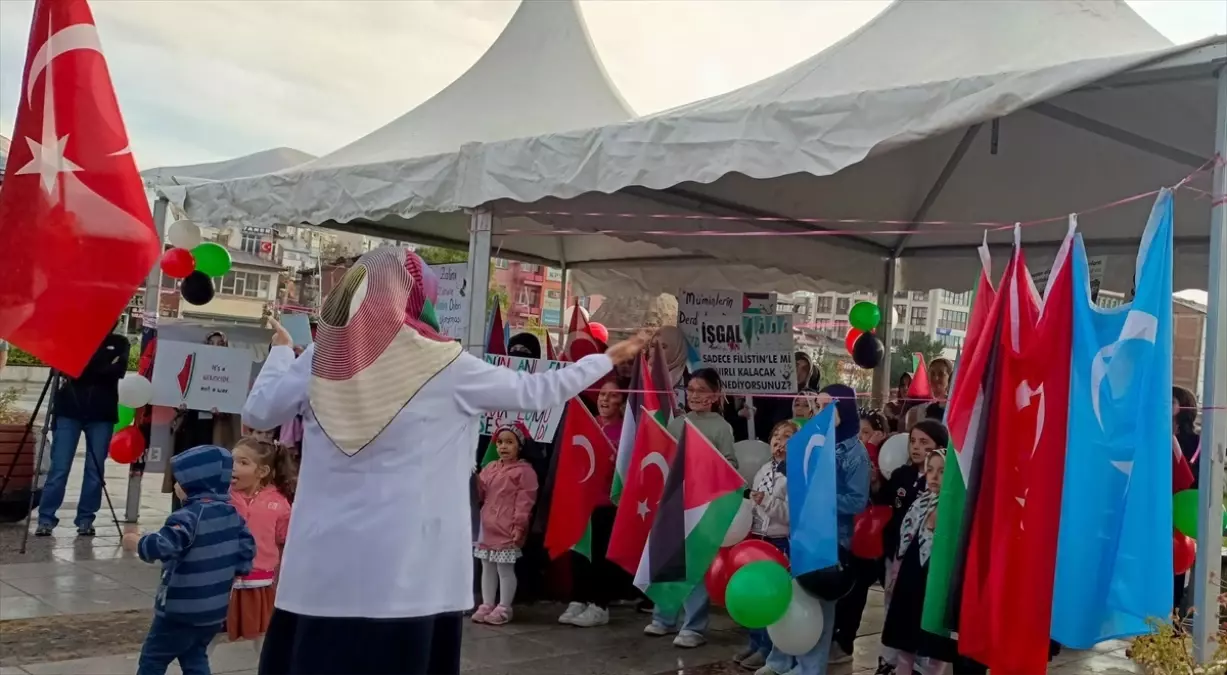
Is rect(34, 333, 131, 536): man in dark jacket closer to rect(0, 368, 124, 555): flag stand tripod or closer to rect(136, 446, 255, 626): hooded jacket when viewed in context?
rect(0, 368, 124, 555): flag stand tripod

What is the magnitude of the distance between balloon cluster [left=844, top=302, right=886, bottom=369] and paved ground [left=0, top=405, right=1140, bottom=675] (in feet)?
10.2

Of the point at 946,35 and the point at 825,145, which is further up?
the point at 946,35

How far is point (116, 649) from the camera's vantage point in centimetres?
556

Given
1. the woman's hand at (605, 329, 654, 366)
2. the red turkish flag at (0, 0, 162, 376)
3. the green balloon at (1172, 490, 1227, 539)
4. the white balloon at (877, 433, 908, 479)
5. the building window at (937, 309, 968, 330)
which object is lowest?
the green balloon at (1172, 490, 1227, 539)

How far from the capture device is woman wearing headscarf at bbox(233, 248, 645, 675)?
123 inches

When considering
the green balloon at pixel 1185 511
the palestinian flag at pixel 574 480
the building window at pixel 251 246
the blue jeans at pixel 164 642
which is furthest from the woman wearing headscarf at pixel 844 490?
the building window at pixel 251 246

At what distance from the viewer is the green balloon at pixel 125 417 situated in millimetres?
8789

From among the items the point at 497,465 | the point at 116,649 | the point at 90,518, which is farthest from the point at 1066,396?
the point at 90,518

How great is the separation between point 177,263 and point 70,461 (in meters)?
1.81

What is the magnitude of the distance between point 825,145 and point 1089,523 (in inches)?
80.6

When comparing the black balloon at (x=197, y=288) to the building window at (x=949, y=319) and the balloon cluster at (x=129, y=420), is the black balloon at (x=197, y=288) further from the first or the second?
the building window at (x=949, y=319)

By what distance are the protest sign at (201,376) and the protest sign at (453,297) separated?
2.29m

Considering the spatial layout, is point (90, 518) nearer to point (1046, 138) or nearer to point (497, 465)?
point (497, 465)

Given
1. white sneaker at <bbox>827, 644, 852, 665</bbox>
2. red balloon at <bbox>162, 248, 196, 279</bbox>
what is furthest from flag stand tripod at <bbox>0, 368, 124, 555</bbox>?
white sneaker at <bbox>827, 644, 852, 665</bbox>
